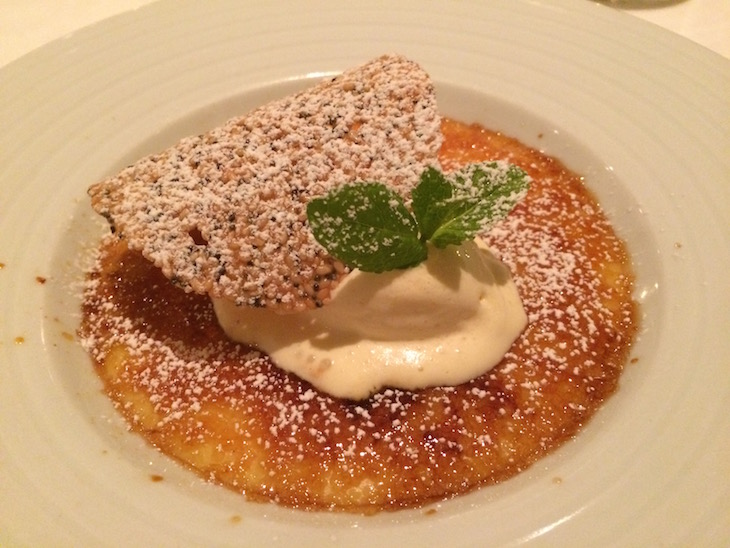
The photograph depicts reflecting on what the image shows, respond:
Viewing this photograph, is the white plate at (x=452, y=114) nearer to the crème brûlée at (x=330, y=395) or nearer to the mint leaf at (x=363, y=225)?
the crème brûlée at (x=330, y=395)

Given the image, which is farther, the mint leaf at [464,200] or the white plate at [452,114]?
the mint leaf at [464,200]

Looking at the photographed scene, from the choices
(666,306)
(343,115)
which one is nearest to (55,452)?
(343,115)

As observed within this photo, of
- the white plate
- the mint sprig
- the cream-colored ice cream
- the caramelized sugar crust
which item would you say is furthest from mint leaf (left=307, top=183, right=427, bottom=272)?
the white plate

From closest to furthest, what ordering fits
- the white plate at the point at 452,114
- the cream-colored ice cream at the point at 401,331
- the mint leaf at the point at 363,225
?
the white plate at the point at 452,114 < the mint leaf at the point at 363,225 < the cream-colored ice cream at the point at 401,331

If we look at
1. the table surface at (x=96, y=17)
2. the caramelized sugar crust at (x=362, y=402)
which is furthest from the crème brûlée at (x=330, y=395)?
the table surface at (x=96, y=17)

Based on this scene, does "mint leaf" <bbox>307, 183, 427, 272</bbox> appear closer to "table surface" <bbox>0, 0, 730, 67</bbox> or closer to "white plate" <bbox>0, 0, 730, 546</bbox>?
"white plate" <bbox>0, 0, 730, 546</bbox>

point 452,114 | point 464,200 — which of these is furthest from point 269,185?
point 452,114

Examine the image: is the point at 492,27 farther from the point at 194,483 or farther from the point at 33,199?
the point at 194,483

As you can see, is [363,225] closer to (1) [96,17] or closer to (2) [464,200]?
(2) [464,200]
